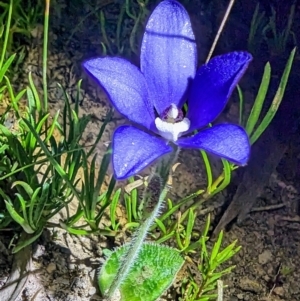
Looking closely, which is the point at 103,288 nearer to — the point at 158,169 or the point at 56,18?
the point at 158,169

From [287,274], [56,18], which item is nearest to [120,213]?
[287,274]

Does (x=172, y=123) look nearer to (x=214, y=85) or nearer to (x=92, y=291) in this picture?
(x=214, y=85)

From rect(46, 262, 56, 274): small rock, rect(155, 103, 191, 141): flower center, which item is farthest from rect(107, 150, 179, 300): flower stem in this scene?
rect(46, 262, 56, 274): small rock

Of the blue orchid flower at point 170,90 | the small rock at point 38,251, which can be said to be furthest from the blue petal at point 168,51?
the small rock at point 38,251

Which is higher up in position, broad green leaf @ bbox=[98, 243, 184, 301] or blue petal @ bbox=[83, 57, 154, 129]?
blue petal @ bbox=[83, 57, 154, 129]

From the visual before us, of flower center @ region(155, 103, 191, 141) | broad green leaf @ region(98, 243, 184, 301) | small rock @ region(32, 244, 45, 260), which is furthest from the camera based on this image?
small rock @ region(32, 244, 45, 260)

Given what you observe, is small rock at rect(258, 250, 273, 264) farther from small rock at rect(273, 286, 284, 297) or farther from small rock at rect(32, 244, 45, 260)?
small rock at rect(32, 244, 45, 260)

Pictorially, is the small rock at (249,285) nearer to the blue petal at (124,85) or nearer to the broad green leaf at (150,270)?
the broad green leaf at (150,270)
